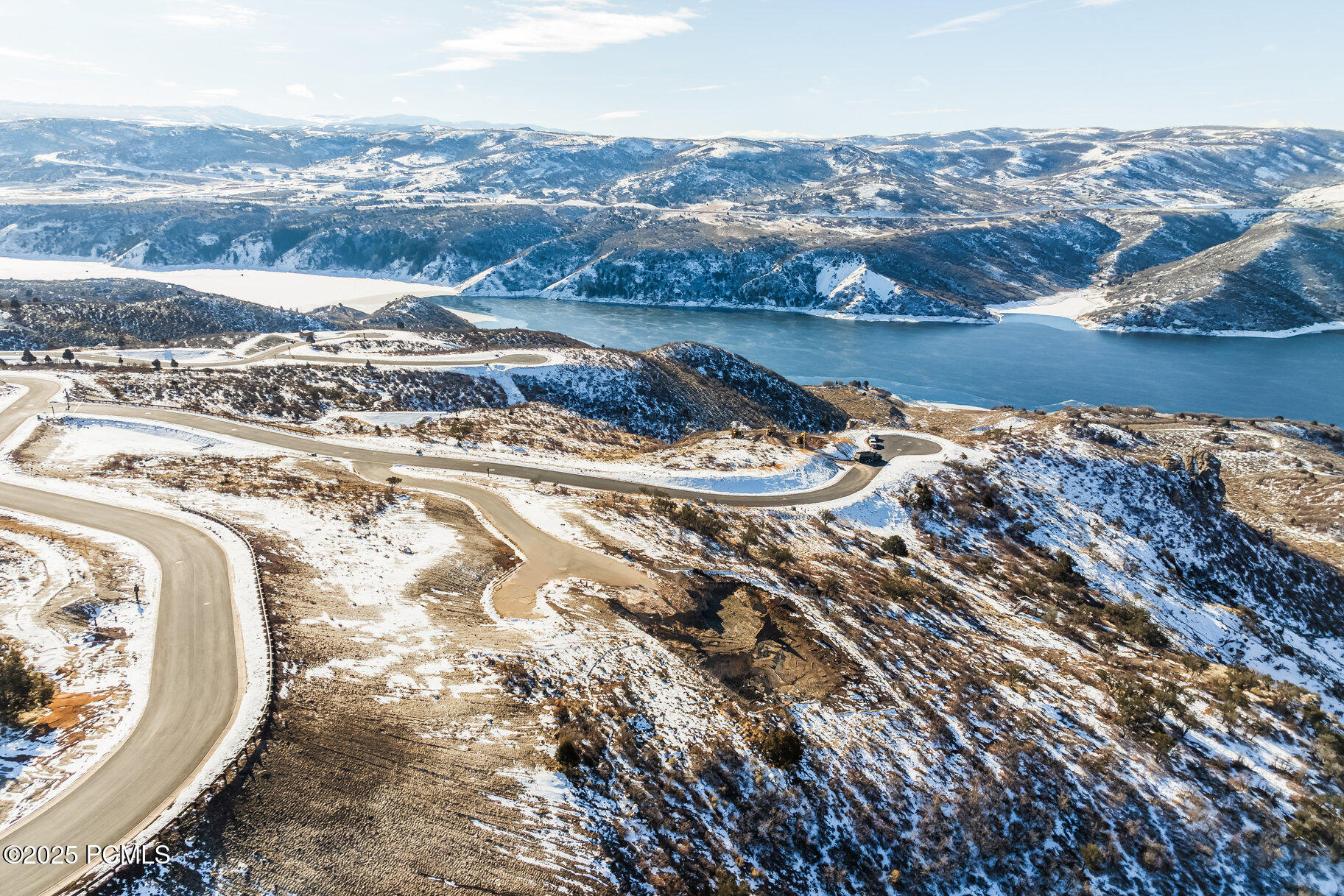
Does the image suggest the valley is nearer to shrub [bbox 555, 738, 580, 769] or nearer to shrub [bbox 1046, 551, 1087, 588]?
shrub [bbox 555, 738, 580, 769]

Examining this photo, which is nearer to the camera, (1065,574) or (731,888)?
(731,888)

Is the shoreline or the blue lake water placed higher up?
the shoreline

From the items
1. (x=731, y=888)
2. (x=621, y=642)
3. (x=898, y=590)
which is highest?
(x=621, y=642)

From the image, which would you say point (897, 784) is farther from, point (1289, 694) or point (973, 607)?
point (1289, 694)

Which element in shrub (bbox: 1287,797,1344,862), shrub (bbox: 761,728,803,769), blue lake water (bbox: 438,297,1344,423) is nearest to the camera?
shrub (bbox: 761,728,803,769)

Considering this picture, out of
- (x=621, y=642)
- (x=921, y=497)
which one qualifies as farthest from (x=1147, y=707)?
(x=621, y=642)

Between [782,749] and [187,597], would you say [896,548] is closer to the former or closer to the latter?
[782,749]

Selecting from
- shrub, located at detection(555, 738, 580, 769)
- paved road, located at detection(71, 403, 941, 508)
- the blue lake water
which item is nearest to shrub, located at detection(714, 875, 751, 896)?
shrub, located at detection(555, 738, 580, 769)

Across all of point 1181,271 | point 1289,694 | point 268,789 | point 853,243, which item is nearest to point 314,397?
point 268,789
